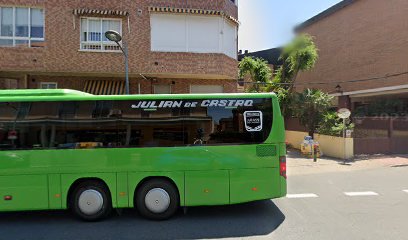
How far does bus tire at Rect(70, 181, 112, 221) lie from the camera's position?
6.00m

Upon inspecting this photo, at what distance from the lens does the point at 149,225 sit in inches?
224

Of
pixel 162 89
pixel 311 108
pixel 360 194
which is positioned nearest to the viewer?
pixel 360 194

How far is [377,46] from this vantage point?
22828 millimetres

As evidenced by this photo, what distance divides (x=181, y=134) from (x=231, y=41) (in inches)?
410

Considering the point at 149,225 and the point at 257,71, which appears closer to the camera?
the point at 149,225

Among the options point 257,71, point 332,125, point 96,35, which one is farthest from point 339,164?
point 96,35

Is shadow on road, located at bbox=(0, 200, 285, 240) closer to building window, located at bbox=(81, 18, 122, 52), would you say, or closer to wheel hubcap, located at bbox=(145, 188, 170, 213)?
wheel hubcap, located at bbox=(145, 188, 170, 213)

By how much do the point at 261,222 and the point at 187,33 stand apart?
1060cm

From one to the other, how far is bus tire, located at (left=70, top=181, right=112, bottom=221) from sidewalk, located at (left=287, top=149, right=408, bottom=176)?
23.5 feet

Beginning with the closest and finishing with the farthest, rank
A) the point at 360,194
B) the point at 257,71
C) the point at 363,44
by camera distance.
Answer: the point at 360,194
the point at 257,71
the point at 363,44

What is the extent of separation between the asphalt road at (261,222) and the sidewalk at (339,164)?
13.9 feet

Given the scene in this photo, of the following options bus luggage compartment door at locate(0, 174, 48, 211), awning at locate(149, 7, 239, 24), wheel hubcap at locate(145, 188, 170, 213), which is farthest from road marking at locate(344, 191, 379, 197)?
awning at locate(149, 7, 239, 24)

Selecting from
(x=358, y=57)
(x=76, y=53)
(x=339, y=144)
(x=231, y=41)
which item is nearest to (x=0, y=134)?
(x=76, y=53)

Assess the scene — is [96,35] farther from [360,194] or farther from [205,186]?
[360,194]
